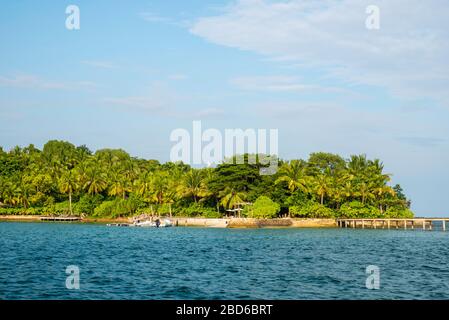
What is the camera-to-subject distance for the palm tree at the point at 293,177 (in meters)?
93.3

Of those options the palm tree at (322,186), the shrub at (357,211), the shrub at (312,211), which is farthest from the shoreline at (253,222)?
the palm tree at (322,186)

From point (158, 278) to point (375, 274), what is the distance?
11.8m

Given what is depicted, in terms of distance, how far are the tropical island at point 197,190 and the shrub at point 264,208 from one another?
15 cm

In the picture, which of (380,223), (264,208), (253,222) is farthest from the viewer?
(380,223)

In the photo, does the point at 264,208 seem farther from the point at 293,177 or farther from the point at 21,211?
the point at 21,211

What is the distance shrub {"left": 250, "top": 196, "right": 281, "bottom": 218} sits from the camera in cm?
8962

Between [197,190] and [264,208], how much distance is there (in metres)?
15.2

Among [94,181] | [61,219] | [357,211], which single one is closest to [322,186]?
[357,211]

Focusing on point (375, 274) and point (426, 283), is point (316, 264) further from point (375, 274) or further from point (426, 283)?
point (426, 283)

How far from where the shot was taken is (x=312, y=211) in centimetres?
9300

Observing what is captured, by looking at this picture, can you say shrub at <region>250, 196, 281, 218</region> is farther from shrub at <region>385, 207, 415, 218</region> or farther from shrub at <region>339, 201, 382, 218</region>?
shrub at <region>385, 207, 415, 218</region>

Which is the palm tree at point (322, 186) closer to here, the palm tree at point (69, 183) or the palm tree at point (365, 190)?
the palm tree at point (365, 190)

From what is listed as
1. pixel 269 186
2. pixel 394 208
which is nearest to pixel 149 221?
pixel 269 186
